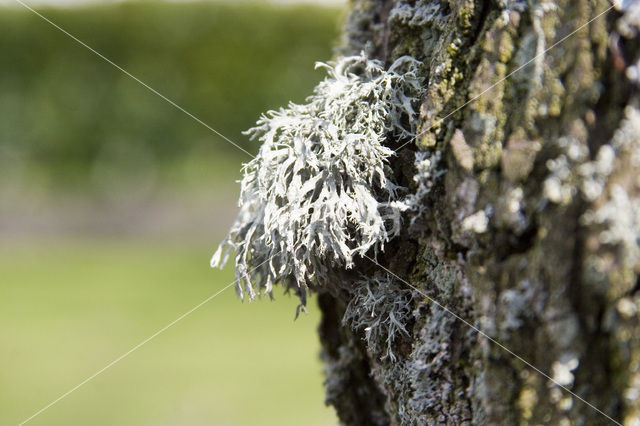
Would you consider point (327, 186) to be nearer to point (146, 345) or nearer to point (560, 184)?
point (560, 184)

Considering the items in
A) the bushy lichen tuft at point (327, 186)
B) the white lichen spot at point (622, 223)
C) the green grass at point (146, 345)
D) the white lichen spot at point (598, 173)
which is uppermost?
the green grass at point (146, 345)

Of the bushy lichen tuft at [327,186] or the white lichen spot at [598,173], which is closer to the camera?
the white lichen spot at [598,173]

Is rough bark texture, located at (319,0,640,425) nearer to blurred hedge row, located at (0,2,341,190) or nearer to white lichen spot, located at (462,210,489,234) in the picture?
white lichen spot, located at (462,210,489,234)

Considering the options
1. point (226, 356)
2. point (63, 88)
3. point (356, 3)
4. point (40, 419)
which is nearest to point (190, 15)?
point (63, 88)

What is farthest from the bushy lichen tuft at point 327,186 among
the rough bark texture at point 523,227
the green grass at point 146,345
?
the green grass at point 146,345

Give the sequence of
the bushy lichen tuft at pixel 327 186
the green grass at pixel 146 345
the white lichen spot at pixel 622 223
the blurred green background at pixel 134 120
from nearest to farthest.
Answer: the white lichen spot at pixel 622 223 < the bushy lichen tuft at pixel 327 186 < the green grass at pixel 146 345 < the blurred green background at pixel 134 120

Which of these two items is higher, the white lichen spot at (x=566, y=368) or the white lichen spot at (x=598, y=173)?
the white lichen spot at (x=598, y=173)

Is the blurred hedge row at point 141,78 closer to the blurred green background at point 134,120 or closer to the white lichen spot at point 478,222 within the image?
the blurred green background at point 134,120
